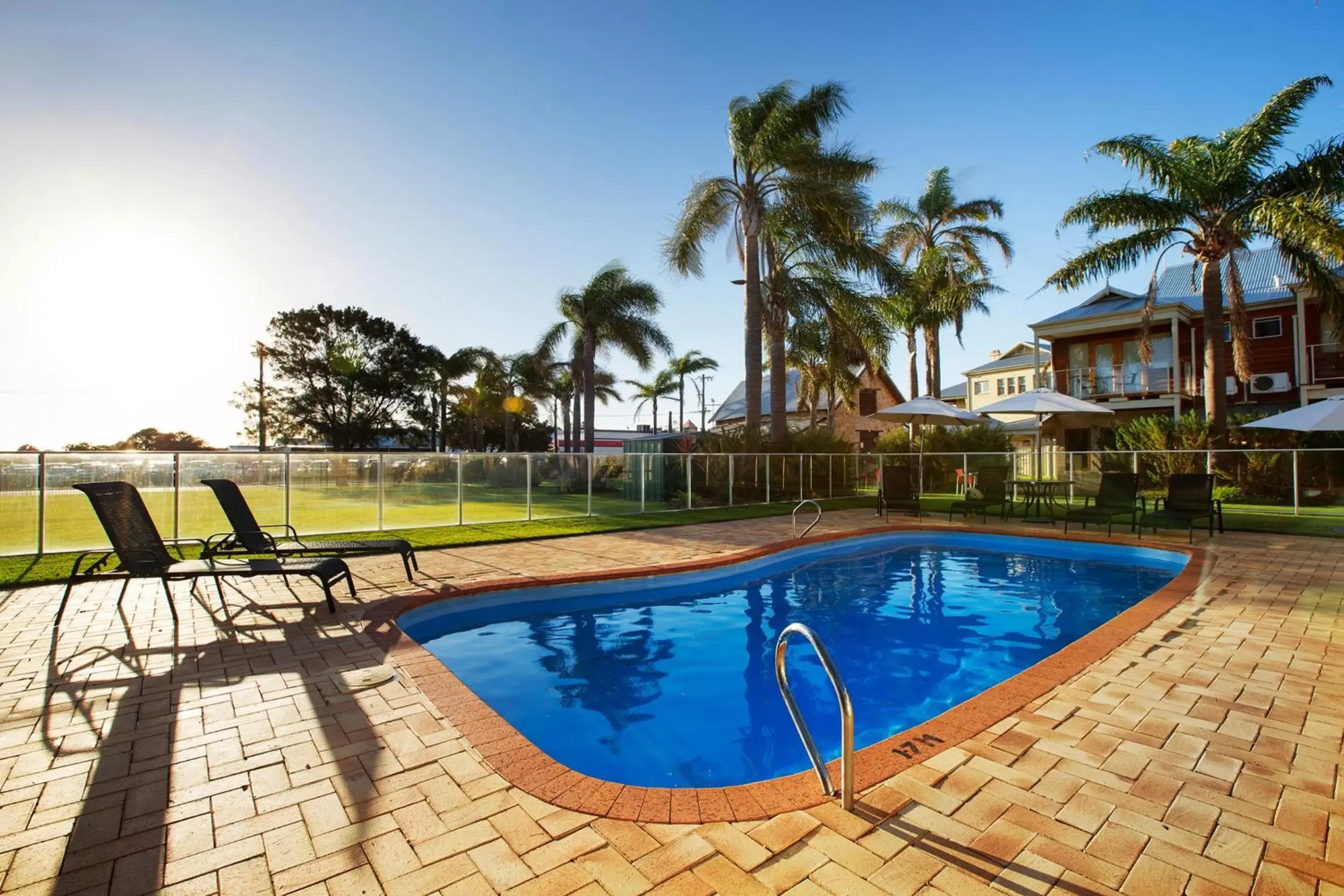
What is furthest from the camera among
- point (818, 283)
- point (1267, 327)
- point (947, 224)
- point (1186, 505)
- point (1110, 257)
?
point (947, 224)

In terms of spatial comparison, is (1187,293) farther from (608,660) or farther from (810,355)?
(608,660)

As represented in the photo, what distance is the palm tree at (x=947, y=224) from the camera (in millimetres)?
23312

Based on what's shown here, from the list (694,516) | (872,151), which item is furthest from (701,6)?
(694,516)

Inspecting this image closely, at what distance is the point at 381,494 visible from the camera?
11.1 metres

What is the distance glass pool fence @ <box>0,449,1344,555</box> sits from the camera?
898cm

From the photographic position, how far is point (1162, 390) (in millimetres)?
21234

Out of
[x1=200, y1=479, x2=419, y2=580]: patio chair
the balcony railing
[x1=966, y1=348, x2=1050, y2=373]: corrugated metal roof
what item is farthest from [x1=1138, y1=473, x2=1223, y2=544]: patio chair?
[x1=966, y1=348, x2=1050, y2=373]: corrugated metal roof

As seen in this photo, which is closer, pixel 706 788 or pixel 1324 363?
pixel 706 788

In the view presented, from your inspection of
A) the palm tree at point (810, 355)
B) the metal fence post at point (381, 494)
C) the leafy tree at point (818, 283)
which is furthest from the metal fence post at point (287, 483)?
the palm tree at point (810, 355)

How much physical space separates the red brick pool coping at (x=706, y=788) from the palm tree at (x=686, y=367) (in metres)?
37.5

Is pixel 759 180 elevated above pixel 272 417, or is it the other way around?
pixel 759 180

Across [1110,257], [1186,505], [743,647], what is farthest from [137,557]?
[1110,257]

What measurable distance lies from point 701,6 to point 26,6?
839cm

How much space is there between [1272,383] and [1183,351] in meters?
2.68
